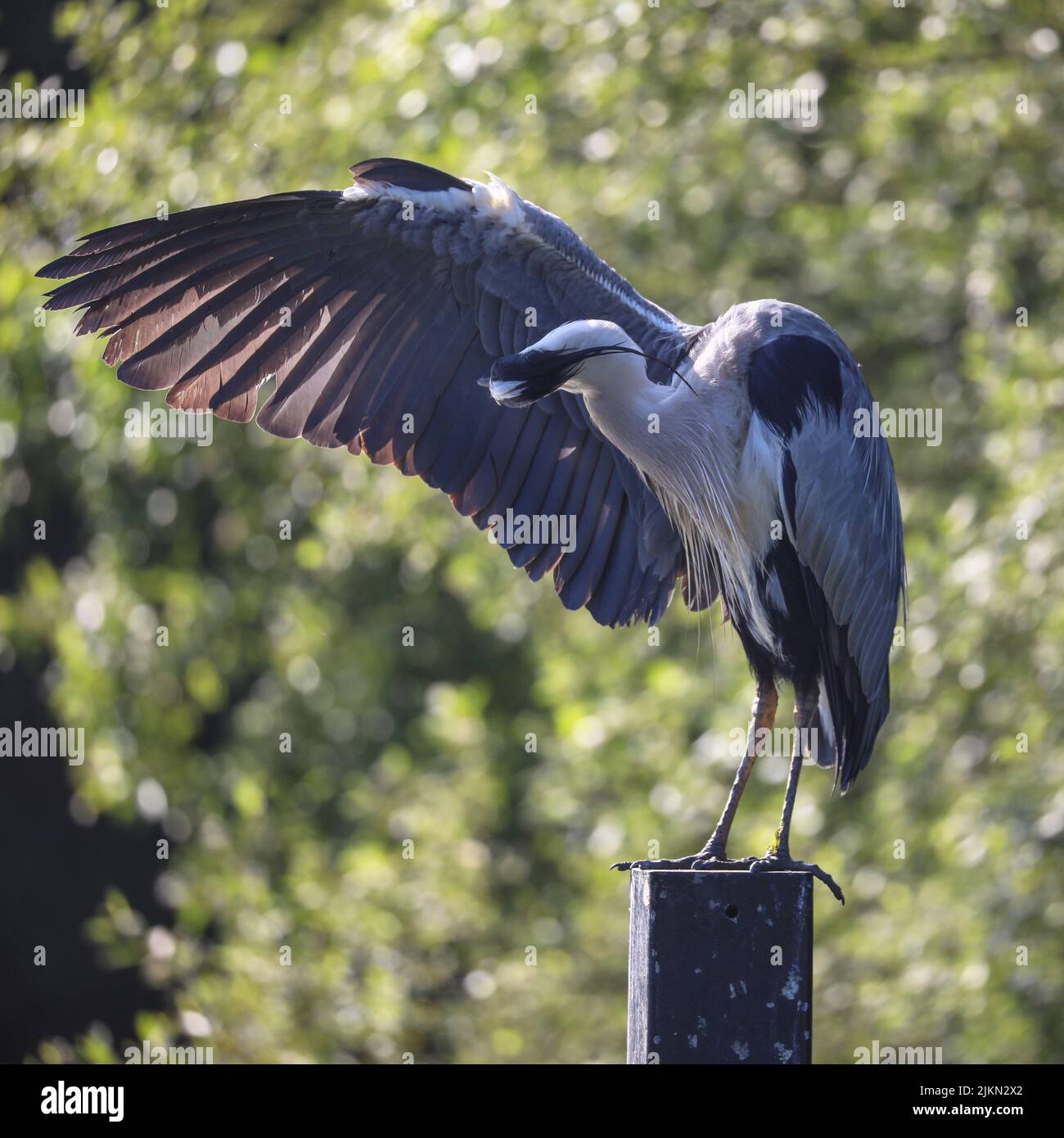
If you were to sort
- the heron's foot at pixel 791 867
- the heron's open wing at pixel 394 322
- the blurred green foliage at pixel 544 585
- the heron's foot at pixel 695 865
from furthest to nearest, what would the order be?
the blurred green foliage at pixel 544 585, the heron's open wing at pixel 394 322, the heron's foot at pixel 695 865, the heron's foot at pixel 791 867

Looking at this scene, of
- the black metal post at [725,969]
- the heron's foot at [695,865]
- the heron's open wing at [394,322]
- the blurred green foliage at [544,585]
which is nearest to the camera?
the black metal post at [725,969]

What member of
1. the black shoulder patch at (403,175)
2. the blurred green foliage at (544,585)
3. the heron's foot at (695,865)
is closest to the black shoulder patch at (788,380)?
the black shoulder patch at (403,175)

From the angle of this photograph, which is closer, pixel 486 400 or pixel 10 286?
pixel 486 400

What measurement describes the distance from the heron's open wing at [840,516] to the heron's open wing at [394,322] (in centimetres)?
40

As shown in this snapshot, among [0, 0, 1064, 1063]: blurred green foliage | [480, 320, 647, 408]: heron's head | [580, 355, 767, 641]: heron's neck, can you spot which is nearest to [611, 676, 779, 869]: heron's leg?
[580, 355, 767, 641]: heron's neck

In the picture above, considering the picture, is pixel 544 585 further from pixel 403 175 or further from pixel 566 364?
pixel 566 364

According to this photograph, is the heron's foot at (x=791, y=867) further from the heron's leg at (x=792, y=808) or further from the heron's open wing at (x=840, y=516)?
the heron's open wing at (x=840, y=516)

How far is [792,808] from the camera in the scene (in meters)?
3.91

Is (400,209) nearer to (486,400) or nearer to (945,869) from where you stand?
(486,400)

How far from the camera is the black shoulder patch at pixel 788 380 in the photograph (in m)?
3.87

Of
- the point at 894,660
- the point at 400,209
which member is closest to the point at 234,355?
the point at 400,209

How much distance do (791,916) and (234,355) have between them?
194 centimetres

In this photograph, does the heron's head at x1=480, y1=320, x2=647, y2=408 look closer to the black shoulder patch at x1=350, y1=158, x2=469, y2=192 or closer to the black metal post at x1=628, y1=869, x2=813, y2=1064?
the black shoulder patch at x1=350, y1=158, x2=469, y2=192

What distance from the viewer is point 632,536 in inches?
174
